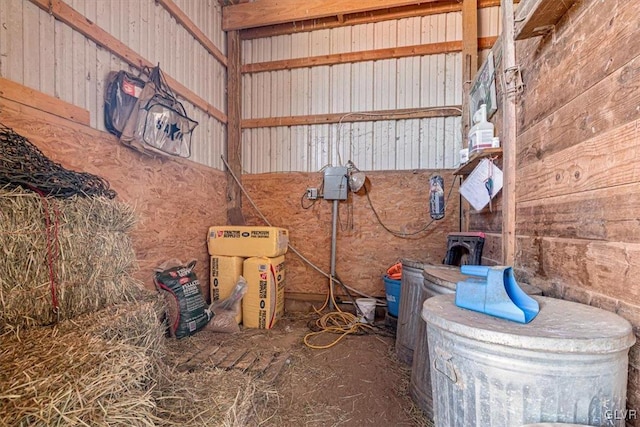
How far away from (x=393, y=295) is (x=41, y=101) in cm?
300

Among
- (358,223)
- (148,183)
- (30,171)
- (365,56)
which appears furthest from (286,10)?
(30,171)

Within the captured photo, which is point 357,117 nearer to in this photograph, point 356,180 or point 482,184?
point 356,180

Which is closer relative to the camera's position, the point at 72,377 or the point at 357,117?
the point at 72,377

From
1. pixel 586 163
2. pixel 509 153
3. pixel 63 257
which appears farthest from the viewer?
pixel 509 153

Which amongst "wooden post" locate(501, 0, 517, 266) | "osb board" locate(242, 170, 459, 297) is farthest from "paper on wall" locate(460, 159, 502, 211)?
"osb board" locate(242, 170, 459, 297)

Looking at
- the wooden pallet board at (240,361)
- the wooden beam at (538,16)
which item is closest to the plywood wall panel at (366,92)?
the wooden beam at (538,16)

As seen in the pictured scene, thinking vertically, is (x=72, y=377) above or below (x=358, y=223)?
below

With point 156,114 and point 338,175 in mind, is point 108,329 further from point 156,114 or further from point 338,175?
point 338,175

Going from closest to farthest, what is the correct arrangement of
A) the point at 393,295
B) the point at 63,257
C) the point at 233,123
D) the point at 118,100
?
the point at 63,257, the point at 118,100, the point at 393,295, the point at 233,123

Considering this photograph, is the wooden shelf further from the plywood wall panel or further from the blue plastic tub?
the blue plastic tub

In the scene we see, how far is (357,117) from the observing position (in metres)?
3.48

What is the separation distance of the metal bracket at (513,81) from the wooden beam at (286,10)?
6.86 ft

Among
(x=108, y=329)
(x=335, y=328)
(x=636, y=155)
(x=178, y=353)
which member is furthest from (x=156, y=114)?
(x=636, y=155)

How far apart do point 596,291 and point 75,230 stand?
2221 millimetres
